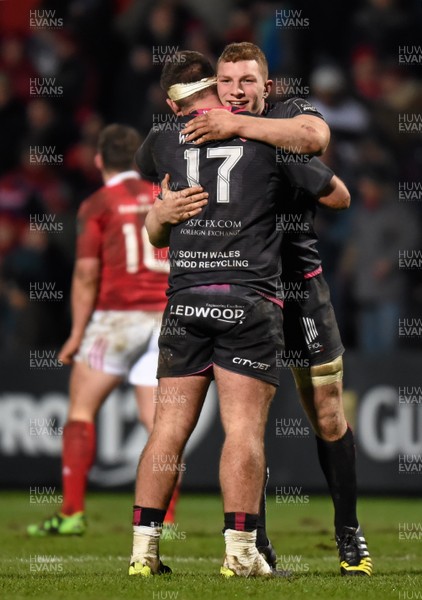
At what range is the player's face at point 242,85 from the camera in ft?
18.6

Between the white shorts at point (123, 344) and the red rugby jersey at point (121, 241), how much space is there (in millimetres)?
76

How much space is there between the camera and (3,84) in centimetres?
1496

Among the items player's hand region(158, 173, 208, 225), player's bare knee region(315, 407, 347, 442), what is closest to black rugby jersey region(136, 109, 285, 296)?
player's hand region(158, 173, 208, 225)

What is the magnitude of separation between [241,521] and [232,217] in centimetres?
130

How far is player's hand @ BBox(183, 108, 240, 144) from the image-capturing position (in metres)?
5.56

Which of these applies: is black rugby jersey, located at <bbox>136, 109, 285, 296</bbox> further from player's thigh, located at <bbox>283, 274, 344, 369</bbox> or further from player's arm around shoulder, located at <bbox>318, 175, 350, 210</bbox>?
player's thigh, located at <bbox>283, 274, 344, 369</bbox>

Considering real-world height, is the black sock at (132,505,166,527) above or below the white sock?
above

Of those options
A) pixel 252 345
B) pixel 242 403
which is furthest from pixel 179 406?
pixel 252 345

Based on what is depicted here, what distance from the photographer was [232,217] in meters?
5.61

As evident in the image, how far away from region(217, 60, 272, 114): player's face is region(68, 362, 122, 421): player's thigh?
3.41 meters

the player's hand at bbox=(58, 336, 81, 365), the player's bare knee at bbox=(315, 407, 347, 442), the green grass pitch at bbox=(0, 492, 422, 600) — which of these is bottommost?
the green grass pitch at bbox=(0, 492, 422, 600)

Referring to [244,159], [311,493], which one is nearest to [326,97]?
[311,493]

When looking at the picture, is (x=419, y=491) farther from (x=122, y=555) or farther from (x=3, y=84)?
(x=3, y=84)

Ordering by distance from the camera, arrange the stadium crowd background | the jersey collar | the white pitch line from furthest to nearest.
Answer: the stadium crowd background → the jersey collar → the white pitch line
